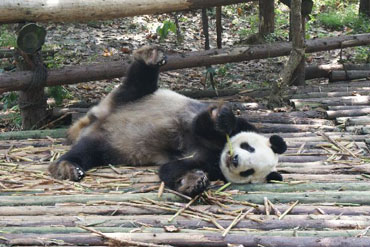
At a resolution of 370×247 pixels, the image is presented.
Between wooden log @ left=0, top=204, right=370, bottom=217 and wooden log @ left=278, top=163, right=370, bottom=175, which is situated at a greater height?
wooden log @ left=0, top=204, right=370, bottom=217

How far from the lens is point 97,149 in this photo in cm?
411

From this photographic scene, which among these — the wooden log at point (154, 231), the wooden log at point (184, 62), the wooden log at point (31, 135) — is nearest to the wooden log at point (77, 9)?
the wooden log at point (184, 62)

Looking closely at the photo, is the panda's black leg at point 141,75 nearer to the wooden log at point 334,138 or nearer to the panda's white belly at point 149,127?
the panda's white belly at point 149,127

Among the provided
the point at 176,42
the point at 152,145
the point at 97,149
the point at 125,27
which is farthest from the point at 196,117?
the point at 125,27

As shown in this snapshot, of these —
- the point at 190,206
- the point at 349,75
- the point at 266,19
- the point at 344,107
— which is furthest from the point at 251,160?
the point at 266,19

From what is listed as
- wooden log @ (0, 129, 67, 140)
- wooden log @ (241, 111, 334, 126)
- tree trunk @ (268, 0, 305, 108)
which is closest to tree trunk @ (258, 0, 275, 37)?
tree trunk @ (268, 0, 305, 108)

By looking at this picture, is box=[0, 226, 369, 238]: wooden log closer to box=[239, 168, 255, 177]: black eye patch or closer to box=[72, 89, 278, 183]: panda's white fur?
box=[239, 168, 255, 177]: black eye patch

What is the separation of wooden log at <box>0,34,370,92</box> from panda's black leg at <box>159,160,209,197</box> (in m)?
2.37

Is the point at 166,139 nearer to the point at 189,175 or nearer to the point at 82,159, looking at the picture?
the point at 82,159

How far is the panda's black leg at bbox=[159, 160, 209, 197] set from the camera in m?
3.18

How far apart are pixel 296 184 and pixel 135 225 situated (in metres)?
1.23

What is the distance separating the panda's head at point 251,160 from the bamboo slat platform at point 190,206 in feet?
0.30

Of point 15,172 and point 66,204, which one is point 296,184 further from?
point 15,172

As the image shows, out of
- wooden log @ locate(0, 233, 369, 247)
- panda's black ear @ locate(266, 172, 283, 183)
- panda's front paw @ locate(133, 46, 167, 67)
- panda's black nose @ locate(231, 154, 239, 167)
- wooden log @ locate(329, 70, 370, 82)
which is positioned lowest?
wooden log @ locate(329, 70, 370, 82)
